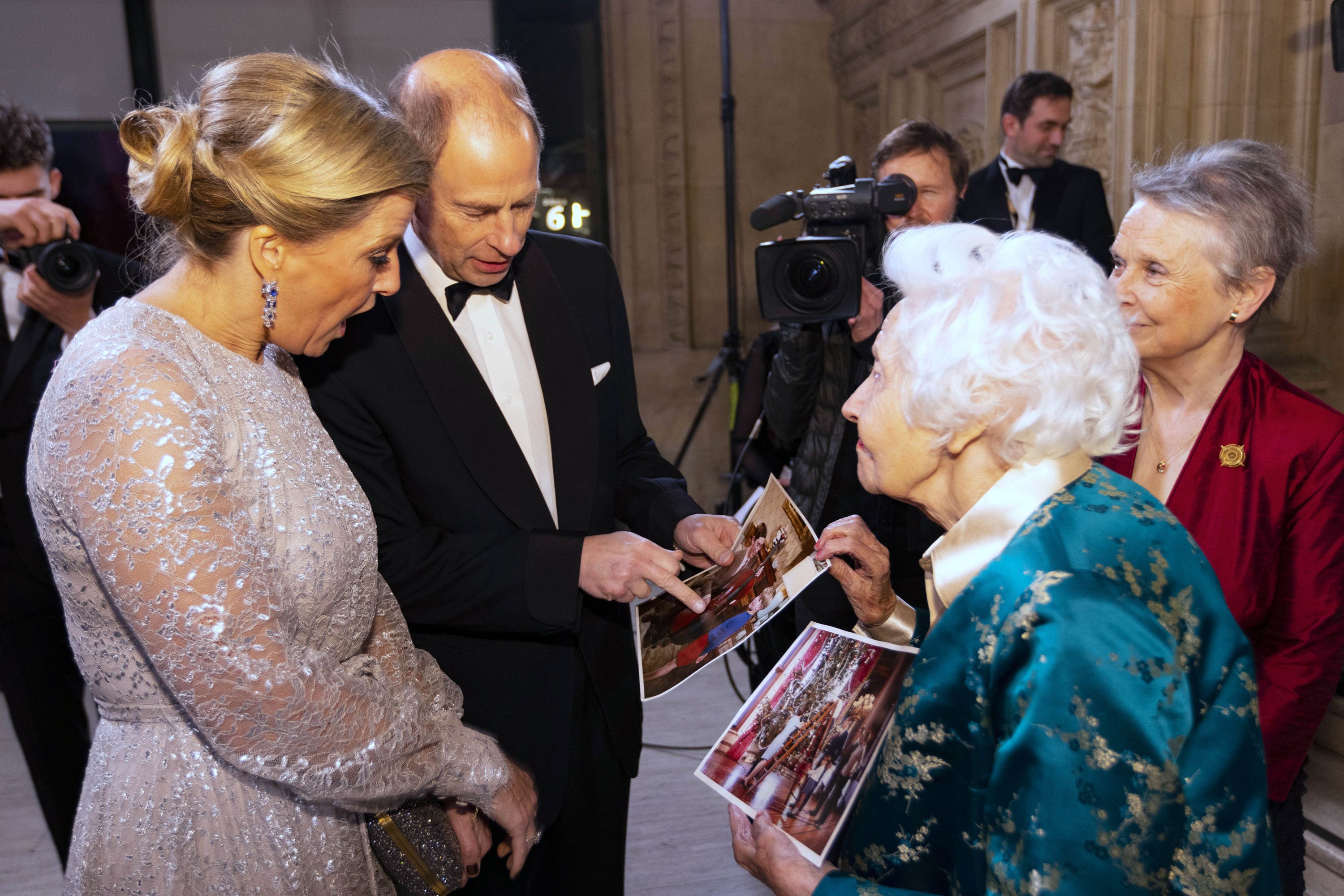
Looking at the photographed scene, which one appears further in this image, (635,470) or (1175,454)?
(635,470)

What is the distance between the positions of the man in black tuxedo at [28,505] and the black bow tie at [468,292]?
1222 mm

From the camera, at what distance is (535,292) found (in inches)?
65.6

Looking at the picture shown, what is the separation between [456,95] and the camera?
1.45 meters

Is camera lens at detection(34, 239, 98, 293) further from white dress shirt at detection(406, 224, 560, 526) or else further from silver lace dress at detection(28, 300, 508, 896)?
silver lace dress at detection(28, 300, 508, 896)

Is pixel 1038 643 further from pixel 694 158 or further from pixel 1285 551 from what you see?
pixel 694 158

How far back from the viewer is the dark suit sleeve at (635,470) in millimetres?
1690

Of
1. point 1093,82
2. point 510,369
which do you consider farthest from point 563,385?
point 1093,82

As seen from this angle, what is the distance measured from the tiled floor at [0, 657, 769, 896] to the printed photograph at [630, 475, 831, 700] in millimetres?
1477

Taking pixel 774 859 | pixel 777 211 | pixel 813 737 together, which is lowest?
pixel 774 859

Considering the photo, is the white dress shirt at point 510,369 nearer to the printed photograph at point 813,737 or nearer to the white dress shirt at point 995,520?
the printed photograph at point 813,737

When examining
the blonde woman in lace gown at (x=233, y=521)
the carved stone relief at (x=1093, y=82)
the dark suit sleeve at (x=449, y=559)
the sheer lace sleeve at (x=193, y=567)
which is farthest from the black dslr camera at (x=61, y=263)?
the carved stone relief at (x=1093, y=82)

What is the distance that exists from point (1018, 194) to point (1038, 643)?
324 cm

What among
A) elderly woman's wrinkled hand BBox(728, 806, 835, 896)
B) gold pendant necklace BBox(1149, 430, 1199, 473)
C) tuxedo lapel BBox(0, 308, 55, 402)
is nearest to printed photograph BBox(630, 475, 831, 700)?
elderly woman's wrinkled hand BBox(728, 806, 835, 896)

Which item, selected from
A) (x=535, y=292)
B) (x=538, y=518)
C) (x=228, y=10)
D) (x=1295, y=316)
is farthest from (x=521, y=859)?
(x=228, y=10)
